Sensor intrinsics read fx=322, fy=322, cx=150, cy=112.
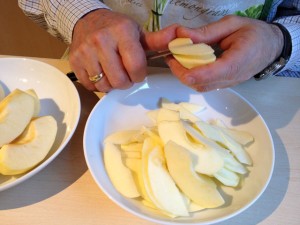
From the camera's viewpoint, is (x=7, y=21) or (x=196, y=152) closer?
(x=196, y=152)

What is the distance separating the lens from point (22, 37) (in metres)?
1.56

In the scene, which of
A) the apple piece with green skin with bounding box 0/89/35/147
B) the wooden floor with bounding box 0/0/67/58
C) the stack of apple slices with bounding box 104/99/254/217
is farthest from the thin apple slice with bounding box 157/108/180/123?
the wooden floor with bounding box 0/0/67/58

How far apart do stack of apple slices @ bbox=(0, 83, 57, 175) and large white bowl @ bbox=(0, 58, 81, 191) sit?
0.05 metres

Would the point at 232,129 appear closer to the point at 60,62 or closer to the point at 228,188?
the point at 228,188

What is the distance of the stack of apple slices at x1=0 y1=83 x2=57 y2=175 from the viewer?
0.46 m

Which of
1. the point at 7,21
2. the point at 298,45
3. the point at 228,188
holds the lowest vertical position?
the point at 7,21

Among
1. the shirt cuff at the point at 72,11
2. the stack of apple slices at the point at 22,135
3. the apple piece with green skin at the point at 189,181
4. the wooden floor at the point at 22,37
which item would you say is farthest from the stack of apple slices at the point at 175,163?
the wooden floor at the point at 22,37

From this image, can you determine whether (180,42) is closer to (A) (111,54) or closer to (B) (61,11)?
(A) (111,54)

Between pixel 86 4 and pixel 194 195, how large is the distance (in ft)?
1.51

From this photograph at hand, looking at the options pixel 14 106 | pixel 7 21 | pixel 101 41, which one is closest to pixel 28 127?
pixel 14 106

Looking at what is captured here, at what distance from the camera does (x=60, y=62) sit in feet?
2.44

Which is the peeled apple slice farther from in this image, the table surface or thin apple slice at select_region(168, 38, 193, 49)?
the table surface

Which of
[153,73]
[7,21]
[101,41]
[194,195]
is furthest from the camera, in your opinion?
[7,21]

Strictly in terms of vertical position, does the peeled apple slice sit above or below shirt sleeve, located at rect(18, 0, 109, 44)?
above
